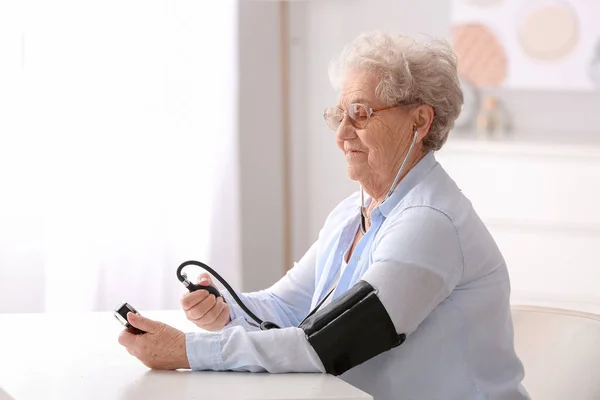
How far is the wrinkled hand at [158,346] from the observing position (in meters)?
1.85

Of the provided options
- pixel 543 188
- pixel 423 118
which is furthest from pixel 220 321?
pixel 543 188

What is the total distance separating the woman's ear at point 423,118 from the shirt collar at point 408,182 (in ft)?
0.18

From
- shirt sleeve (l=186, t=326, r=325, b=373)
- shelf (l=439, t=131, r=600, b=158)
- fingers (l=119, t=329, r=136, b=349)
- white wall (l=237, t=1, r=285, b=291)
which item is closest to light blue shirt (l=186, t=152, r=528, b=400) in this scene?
shirt sleeve (l=186, t=326, r=325, b=373)

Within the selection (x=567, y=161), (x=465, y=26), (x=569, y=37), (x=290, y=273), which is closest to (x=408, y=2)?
(x=465, y=26)

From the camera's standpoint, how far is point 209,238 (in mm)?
4492

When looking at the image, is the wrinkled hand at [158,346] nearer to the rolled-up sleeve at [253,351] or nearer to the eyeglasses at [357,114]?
the rolled-up sleeve at [253,351]

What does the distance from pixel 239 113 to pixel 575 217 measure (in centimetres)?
169

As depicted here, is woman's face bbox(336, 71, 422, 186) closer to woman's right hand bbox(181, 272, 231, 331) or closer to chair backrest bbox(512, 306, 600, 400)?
woman's right hand bbox(181, 272, 231, 331)

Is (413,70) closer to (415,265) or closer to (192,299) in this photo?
(415,265)

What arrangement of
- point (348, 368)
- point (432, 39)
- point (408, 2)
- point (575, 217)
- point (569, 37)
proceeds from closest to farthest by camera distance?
point (348, 368), point (432, 39), point (575, 217), point (569, 37), point (408, 2)

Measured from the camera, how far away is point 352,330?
71.2 inches

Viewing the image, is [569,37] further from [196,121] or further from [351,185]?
[196,121]

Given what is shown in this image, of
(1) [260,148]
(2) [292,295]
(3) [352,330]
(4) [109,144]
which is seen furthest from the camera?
(1) [260,148]

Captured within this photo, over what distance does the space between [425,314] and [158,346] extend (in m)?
0.49
